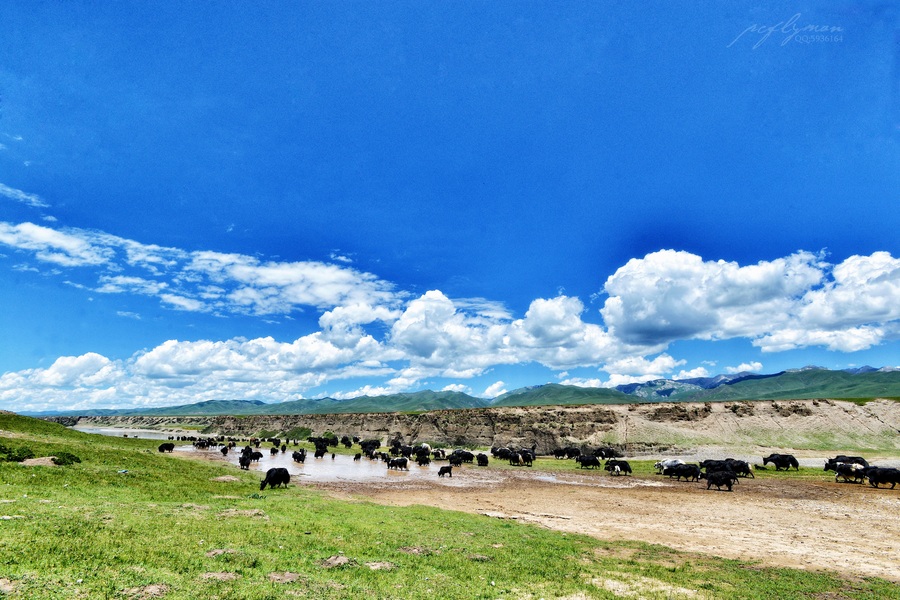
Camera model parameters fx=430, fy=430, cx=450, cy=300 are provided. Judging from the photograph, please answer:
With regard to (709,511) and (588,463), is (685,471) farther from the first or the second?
(709,511)

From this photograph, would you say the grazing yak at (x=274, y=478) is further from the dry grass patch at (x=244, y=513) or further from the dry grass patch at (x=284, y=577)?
the dry grass patch at (x=284, y=577)

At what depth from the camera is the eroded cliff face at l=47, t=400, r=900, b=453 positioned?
6775cm

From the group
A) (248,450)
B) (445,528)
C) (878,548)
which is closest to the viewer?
(878,548)

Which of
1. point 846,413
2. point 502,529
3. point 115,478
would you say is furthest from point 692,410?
point 115,478

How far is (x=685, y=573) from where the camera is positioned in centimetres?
1388

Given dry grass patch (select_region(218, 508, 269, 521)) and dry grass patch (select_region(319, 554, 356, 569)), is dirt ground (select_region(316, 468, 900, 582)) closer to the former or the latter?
dry grass patch (select_region(218, 508, 269, 521))

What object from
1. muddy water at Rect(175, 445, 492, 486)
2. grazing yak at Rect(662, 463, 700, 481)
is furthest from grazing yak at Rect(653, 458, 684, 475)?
muddy water at Rect(175, 445, 492, 486)

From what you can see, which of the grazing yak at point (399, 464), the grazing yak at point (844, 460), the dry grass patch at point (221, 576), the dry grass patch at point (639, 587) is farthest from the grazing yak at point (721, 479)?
the dry grass patch at point (221, 576)

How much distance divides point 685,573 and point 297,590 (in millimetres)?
11959

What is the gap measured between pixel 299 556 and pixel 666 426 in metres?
78.0

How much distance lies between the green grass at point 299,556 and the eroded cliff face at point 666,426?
61452mm

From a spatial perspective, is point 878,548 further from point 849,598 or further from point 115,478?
point 115,478

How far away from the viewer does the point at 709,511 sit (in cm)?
2686

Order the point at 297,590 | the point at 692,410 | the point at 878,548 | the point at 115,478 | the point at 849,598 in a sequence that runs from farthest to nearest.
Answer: the point at 692,410 < the point at 115,478 < the point at 878,548 < the point at 849,598 < the point at 297,590
